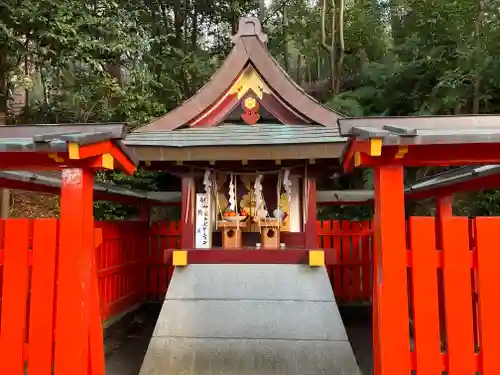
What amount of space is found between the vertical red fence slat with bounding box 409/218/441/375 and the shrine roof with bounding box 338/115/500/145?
2.07 feet

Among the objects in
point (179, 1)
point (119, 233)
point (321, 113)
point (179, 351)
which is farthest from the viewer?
point (179, 1)

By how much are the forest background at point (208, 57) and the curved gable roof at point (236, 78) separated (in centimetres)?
348

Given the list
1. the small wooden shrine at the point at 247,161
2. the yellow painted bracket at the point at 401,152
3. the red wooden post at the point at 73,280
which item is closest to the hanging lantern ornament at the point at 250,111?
the small wooden shrine at the point at 247,161

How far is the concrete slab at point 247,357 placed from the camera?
4.86 m

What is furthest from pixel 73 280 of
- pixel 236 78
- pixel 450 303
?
pixel 236 78

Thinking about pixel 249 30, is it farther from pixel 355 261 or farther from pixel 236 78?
pixel 355 261

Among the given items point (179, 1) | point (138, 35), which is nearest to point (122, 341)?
point (138, 35)

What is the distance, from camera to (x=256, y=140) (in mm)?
6219

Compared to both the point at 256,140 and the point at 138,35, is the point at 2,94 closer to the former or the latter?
the point at 138,35

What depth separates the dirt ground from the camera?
5438 millimetres

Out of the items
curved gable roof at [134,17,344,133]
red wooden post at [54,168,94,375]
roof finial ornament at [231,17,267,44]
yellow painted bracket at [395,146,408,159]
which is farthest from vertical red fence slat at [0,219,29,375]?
roof finial ornament at [231,17,267,44]

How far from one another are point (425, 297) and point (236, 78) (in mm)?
4748

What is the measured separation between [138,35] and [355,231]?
6822 mm

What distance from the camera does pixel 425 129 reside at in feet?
11.8
